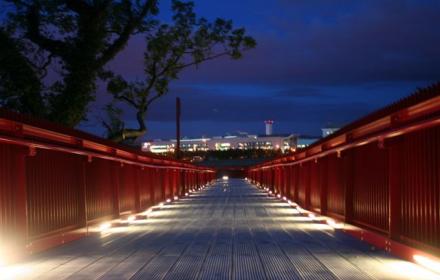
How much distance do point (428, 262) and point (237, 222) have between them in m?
10.1

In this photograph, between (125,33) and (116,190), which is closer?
(116,190)

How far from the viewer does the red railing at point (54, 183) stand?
34.8 ft

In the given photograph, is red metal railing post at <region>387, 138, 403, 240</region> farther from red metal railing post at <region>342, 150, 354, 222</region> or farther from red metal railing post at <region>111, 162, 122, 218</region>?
red metal railing post at <region>111, 162, 122, 218</region>

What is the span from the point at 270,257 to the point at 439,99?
11.7 feet

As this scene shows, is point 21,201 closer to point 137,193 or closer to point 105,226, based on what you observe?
point 105,226

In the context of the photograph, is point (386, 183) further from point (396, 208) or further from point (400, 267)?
point (400, 267)

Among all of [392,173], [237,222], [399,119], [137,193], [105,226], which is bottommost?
[237,222]

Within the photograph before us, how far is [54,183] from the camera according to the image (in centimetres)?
1333

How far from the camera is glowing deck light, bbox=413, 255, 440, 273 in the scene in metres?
8.38

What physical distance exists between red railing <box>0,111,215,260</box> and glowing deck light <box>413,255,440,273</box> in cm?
542

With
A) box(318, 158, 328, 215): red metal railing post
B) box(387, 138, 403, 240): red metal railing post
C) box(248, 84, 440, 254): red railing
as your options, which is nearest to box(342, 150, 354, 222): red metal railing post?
box(248, 84, 440, 254): red railing

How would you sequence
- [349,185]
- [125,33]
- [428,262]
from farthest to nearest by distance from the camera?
1. [125,33]
2. [349,185]
3. [428,262]

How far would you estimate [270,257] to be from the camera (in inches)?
420

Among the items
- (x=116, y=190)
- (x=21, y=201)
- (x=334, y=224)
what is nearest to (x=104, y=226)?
(x=116, y=190)
